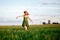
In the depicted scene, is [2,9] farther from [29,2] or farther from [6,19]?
[29,2]

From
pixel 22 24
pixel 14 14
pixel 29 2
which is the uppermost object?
pixel 29 2

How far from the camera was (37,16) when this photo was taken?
372 cm

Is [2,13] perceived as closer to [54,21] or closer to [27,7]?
[27,7]

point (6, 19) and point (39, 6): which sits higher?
point (39, 6)

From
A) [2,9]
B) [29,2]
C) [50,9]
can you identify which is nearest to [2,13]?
[2,9]

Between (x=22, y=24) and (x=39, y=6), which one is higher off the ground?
(x=39, y=6)

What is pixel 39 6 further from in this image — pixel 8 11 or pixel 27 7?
pixel 8 11

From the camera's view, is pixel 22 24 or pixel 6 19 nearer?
pixel 6 19

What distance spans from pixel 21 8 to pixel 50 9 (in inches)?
27.6

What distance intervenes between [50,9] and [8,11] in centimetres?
99

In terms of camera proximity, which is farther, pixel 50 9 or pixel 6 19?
pixel 50 9

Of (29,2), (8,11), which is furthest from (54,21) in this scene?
(8,11)

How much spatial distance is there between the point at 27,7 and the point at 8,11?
0.44 meters

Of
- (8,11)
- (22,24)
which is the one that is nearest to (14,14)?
(8,11)
